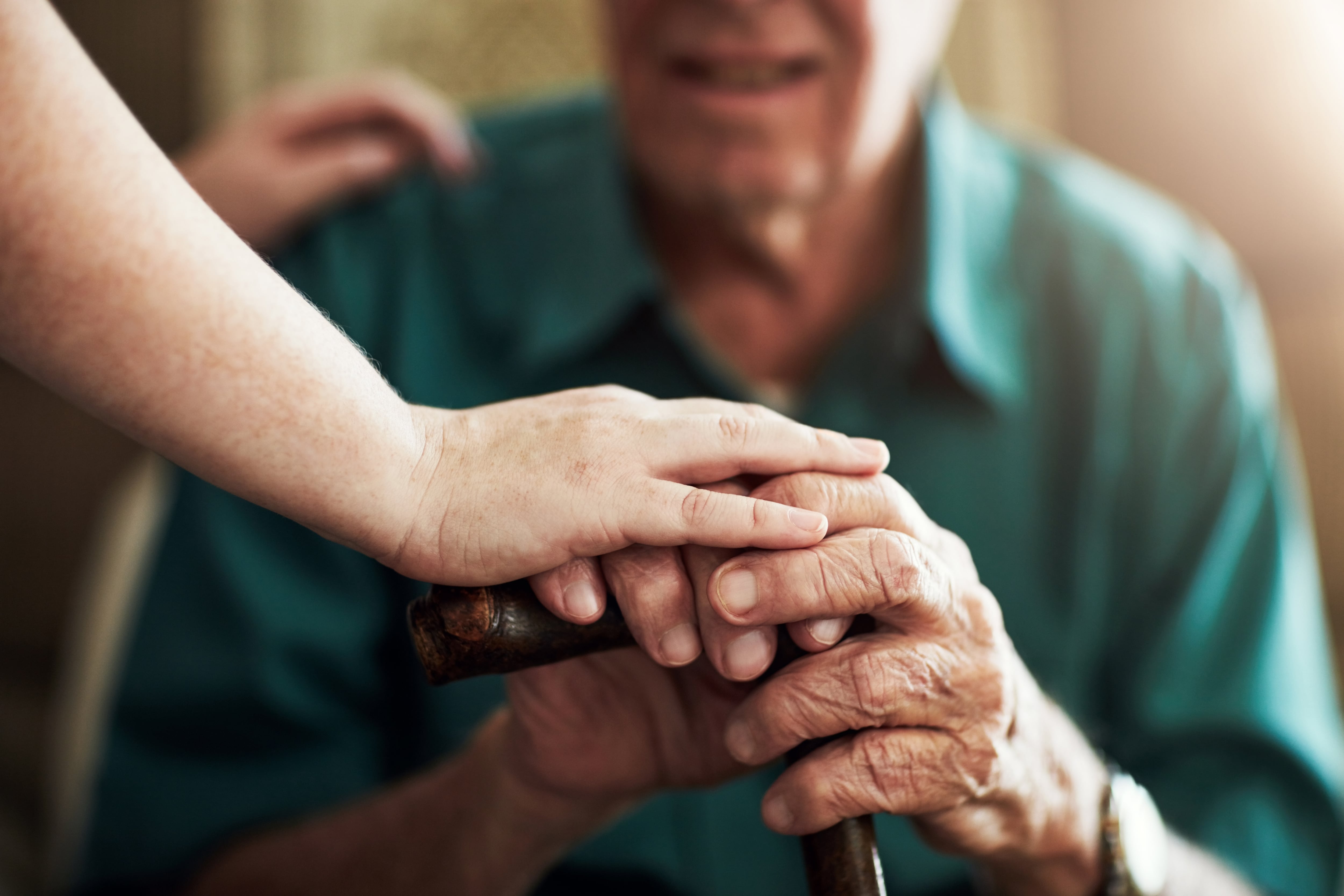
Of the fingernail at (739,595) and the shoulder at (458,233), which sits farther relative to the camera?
the shoulder at (458,233)

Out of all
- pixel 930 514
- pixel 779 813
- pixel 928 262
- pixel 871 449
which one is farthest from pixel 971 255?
pixel 779 813

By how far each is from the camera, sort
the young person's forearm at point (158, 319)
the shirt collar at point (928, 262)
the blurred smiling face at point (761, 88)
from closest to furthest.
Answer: the young person's forearm at point (158, 319), the blurred smiling face at point (761, 88), the shirt collar at point (928, 262)

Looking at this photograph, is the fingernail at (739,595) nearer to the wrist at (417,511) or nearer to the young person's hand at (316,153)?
the wrist at (417,511)

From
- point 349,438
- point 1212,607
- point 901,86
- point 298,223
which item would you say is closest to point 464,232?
point 298,223

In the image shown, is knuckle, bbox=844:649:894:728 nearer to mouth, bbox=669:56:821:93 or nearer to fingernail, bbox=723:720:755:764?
fingernail, bbox=723:720:755:764

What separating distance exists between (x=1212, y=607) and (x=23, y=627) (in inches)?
54.0

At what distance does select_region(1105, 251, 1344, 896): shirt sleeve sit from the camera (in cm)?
81

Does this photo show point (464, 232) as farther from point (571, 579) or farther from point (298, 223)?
point (571, 579)

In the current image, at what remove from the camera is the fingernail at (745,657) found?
0.47 metres

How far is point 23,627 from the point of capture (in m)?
1.31

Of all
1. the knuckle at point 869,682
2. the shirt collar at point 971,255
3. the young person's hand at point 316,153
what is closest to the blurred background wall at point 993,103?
the young person's hand at point 316,153

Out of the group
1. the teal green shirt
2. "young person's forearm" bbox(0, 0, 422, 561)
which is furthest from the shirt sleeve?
"young person's forearm" bbox(0, 0, 422, 561)

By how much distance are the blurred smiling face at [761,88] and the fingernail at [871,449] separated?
0.39 metres

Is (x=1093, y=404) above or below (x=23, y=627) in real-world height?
above
